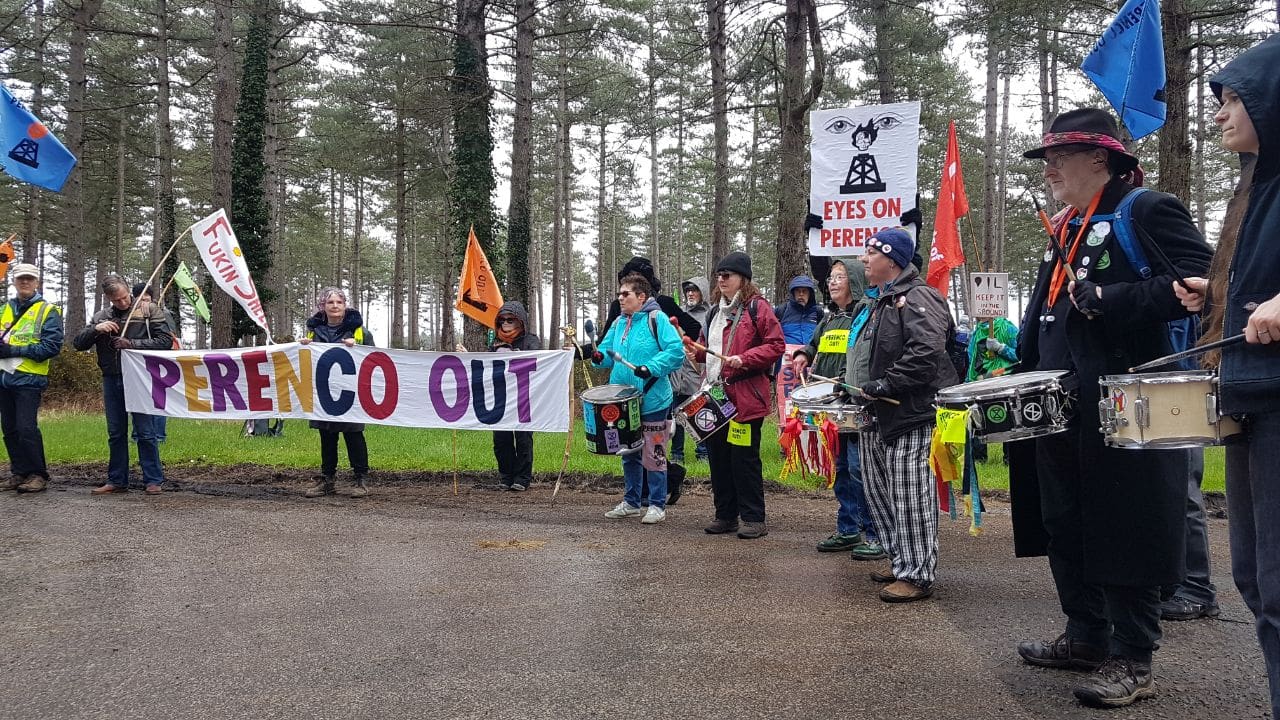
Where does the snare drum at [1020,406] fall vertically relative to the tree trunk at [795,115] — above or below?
below

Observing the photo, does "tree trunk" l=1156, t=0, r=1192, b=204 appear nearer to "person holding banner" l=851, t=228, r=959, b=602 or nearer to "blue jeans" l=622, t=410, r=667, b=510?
"person holding banner" l=851, t=228, r=959, b=602

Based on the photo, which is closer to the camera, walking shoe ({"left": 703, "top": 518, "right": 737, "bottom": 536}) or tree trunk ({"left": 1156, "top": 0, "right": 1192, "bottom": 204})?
walking shoe ({"left": 703, "top": 518, "right": 737, "bottom": 536})

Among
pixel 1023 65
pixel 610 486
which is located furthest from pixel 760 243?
pixel 610 486

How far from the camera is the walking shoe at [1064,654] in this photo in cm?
364

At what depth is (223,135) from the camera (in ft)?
50.4

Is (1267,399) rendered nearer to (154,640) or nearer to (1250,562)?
(1250,562)

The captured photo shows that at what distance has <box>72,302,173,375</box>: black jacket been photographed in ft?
28.1

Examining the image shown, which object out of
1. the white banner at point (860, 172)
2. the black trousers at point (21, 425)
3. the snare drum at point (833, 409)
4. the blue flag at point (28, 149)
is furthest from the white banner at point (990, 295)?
the blue flag at point (28, 149)

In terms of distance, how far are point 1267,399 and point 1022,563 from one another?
150 inches

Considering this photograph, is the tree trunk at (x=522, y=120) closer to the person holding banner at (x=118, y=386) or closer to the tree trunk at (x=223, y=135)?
the tree trunk at (x=223, y=135)

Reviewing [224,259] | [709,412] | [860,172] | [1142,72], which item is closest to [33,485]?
[224,259]

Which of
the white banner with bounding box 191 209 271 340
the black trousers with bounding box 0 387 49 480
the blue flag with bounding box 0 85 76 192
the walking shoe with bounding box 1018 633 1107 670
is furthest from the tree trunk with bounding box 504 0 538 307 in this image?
the walking shoe with bounding box 1018 633 1107 670

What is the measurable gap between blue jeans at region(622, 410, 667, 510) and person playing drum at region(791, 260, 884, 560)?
1.49 metres

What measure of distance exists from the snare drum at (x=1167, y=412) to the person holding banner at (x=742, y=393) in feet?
12.4
